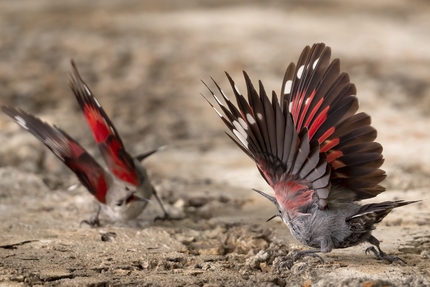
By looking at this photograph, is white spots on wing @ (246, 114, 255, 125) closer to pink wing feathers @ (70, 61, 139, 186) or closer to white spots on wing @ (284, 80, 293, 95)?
white spots on wing @ (284, 80, 293, 95)

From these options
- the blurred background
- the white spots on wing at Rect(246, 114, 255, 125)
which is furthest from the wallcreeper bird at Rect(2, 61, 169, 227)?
the white spots on wing at Rect(246, 114, 255, 125)

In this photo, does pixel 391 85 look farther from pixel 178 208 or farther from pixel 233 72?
pixel 178 208

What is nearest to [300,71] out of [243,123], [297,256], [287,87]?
[287,87]

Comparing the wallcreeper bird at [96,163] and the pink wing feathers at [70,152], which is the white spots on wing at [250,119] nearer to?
the wallcreeper bird at [96,163]

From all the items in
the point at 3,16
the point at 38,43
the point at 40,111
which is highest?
the point at 3,16

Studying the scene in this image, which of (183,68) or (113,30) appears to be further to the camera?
(113,30)

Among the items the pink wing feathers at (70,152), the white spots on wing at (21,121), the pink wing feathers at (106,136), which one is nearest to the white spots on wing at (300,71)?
the pink wing feathers at (106,136)

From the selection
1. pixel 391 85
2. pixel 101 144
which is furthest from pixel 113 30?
pixel 101 144
